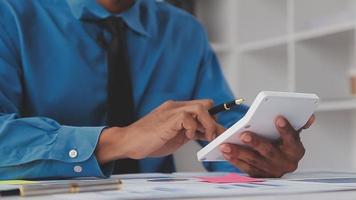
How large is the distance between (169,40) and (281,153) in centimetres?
60

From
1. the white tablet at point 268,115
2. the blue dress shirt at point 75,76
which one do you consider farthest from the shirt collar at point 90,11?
the white tablet at point 268,115

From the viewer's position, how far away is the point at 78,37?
139 centimetres

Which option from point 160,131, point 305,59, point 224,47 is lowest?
point 224,47

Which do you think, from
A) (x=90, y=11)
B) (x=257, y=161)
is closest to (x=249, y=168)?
(x=257, y=161)

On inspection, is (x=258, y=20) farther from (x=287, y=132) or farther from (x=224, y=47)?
(x=287, y=132)

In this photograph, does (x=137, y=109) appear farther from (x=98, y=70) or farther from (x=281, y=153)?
(x=281, y=153)

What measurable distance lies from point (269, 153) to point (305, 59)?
1.24m

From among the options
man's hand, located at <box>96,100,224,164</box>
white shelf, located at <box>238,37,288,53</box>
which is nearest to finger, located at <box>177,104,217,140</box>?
man's hand, located at <box>96,100,224,164</box>

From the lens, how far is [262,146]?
40.3 inches

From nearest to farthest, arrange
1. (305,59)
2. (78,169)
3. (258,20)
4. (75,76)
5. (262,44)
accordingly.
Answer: (78,169) → (75,76) → (305,59) → (262,44) → (258,20)

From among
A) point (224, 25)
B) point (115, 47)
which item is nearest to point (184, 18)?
point (115, 47)

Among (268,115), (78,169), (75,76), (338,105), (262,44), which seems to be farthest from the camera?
(262,44)

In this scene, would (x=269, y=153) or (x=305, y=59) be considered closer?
(x=269, y=153)

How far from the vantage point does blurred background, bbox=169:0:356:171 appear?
214 centimetres
